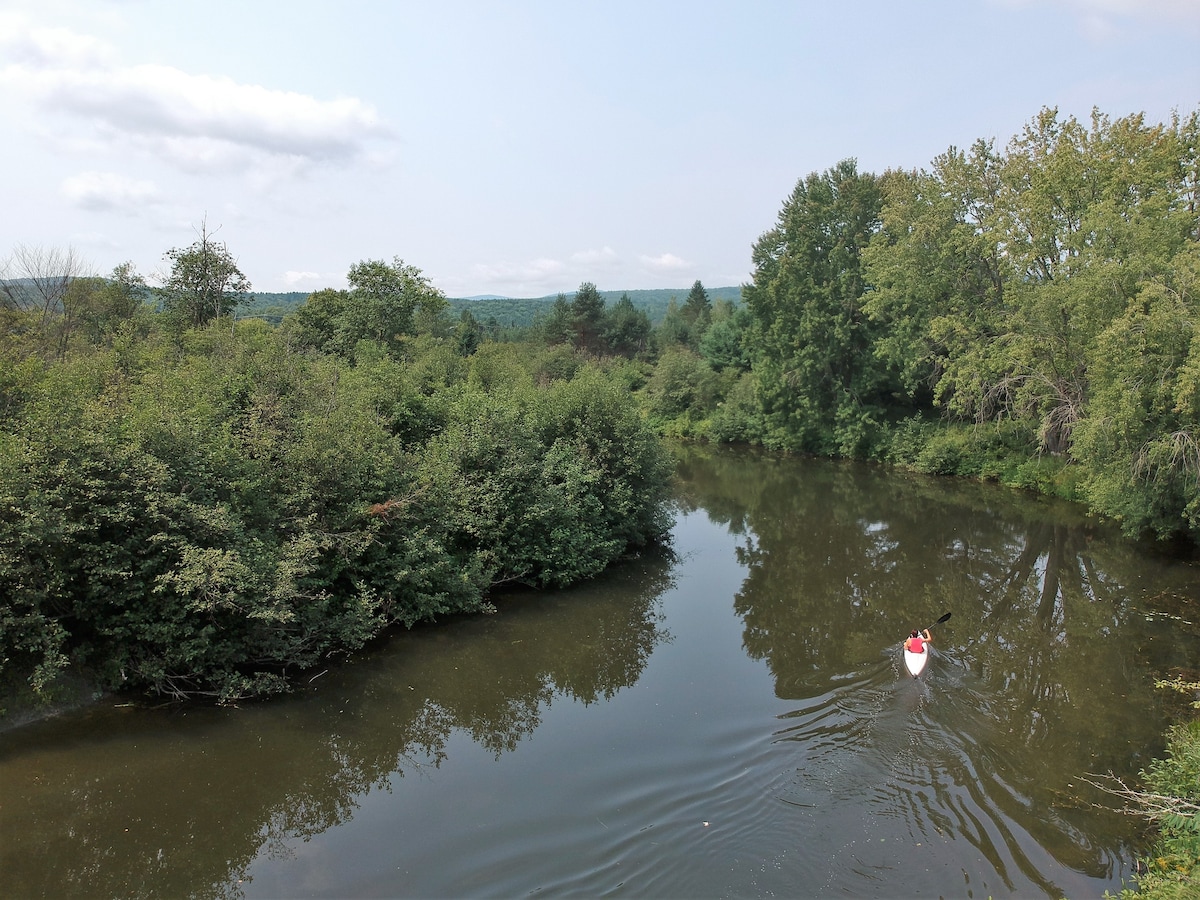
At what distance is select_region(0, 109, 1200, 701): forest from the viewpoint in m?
11.1

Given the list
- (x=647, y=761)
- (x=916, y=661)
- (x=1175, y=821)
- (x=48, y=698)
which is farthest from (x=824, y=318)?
(x=48, y=698)

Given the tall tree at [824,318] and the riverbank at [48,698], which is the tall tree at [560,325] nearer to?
the tall tree at [824,318]

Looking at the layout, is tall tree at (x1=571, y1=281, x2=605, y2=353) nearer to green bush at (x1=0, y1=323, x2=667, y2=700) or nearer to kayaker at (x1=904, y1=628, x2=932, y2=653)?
green bush at (x1=0, y1=323, x2=667, y2=700)

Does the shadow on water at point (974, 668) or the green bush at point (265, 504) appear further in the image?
the green bush at point (265, 504)

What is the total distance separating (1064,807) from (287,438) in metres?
14.1

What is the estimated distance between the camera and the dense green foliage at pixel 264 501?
10711 millimetres

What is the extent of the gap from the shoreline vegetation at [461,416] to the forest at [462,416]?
0.08 m

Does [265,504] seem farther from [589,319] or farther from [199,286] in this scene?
[589,319]

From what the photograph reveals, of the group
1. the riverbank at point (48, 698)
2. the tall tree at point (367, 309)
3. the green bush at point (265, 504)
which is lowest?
the riverbank at point (48, 698)

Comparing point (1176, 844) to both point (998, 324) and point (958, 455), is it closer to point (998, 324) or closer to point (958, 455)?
point (998, 324)

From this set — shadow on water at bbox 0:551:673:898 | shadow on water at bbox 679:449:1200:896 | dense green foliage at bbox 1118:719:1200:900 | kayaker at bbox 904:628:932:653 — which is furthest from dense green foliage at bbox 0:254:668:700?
dense green foliage at bbox 1118:719:1200:900

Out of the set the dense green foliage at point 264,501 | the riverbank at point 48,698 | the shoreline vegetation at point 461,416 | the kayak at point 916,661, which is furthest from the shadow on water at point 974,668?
the riverbank at point 48,698

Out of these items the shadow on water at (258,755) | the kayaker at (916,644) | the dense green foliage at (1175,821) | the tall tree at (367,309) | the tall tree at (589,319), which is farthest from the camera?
the tall tree at (589,319)

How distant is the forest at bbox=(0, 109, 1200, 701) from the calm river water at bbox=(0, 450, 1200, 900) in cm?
143
